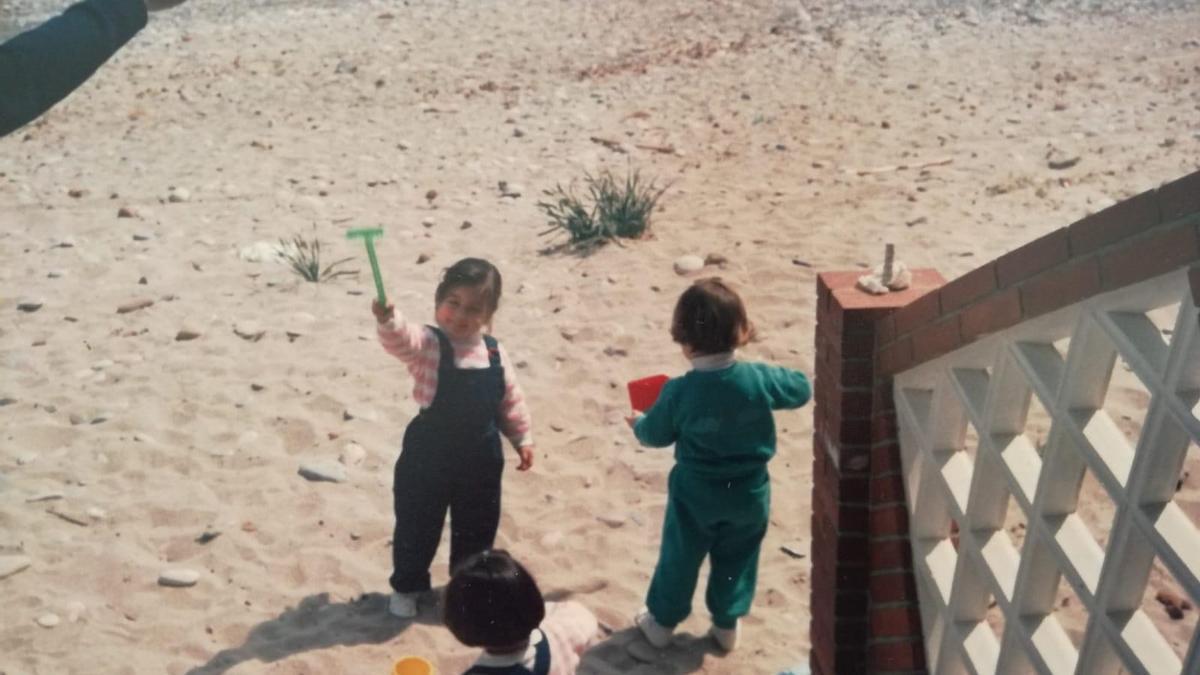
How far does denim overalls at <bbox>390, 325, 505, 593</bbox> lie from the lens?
4.02 meters

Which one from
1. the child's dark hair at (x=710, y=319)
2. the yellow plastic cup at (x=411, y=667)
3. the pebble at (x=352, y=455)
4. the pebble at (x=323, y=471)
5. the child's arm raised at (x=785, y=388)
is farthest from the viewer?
the pebble at (x=352, y=455)

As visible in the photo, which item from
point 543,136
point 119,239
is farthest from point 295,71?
point 119,239

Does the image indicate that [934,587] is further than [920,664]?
No

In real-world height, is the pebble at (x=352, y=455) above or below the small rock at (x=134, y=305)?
below

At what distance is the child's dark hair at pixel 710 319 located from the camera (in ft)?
11.8

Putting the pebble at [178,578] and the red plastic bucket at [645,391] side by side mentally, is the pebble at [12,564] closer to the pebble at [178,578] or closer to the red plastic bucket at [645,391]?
the pebble at [178,578]

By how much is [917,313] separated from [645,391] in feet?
4.14

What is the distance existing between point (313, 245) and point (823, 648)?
16.2ft

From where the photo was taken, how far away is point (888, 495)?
3.26 metres

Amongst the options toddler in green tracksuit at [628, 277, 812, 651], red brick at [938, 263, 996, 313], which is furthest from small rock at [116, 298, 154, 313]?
red brick at [938, 263, 996, 313]

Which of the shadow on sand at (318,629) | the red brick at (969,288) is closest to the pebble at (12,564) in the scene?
the shadow on sand at (318,629)

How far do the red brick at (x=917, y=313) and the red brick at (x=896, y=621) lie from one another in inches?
30.4

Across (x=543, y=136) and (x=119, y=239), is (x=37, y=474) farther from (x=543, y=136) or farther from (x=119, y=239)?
(x=543, y=136)

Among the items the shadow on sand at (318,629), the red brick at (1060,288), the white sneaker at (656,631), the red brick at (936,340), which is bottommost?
the shadow on sand at (318,629)
